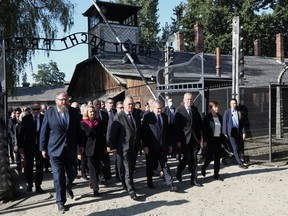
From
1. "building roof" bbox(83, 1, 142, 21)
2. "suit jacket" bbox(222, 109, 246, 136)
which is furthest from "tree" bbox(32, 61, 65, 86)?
"suit jacket" bbox(222, 109, 246, 136)

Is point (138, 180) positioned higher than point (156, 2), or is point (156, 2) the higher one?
point (156, 2)

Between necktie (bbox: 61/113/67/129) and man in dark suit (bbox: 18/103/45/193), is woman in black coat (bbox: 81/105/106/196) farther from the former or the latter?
man in dark suit (bbox: 18/103/45/193)

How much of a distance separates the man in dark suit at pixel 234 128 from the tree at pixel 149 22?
1772 inches

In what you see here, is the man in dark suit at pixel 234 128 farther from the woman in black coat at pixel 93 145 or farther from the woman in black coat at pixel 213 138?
the woman in black coat at pixel 93 145

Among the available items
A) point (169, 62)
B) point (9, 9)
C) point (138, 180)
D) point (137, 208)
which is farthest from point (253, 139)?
point (9, 9)

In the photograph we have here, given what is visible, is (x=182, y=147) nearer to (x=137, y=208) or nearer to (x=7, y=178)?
(x=137, y=208)

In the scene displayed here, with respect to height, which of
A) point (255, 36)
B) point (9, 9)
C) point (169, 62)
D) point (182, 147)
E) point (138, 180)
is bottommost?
point (138, 180)

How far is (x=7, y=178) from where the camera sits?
6.48 metres

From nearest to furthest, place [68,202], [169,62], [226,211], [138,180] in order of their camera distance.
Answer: [226,211] → [68,202] → [138,180] → [169,62]

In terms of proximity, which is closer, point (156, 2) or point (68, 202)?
point (68, 202)

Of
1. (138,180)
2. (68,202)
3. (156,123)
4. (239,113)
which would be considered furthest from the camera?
(239,113)

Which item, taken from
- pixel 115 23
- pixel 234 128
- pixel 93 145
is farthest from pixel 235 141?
pixel 115 23

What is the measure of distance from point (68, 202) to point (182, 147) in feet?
8.61

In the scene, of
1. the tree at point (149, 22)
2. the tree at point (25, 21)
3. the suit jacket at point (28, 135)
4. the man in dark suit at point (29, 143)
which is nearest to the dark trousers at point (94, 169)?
the man in dark suit at point (29, 143)
